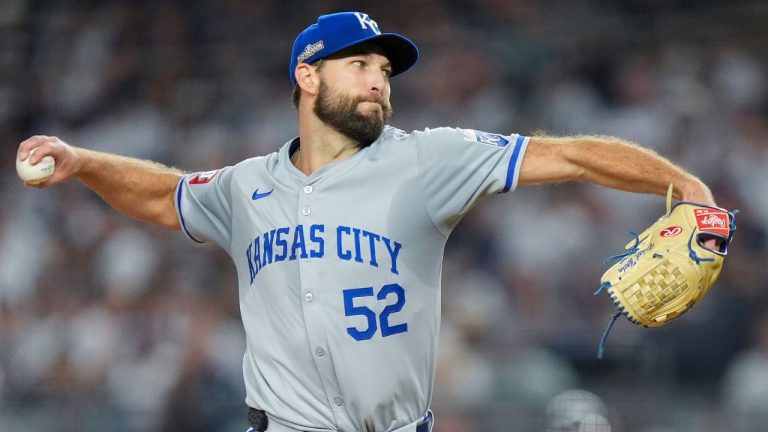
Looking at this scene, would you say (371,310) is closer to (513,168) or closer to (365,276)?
(365,276)

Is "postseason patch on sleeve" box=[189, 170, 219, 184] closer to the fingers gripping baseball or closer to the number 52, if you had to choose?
the fingers gripping baseball

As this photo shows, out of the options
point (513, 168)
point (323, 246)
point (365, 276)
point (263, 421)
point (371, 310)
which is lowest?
point (263, 421)

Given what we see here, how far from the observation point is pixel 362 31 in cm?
351

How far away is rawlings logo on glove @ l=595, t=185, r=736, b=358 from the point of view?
10.2 ft

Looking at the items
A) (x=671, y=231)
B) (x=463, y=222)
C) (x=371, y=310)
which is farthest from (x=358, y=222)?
(x=463, y=222)

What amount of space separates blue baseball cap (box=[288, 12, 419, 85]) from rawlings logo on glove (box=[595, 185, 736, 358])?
0.99 meters

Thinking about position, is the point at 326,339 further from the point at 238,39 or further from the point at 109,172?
the point at 238,39

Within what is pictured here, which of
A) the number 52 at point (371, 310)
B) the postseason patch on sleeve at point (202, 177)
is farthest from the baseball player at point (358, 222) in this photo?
the postseason patch on sleeve at point (202, 177)

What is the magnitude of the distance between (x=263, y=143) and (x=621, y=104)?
2.60 meters

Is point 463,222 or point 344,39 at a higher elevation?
point 344,39

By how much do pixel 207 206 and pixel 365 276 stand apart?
0.74 meters

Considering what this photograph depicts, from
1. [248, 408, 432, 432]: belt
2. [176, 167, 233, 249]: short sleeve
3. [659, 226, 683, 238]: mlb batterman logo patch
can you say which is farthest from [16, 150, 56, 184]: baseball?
[659, 226, 683, 238]: mlb batterman logo patch

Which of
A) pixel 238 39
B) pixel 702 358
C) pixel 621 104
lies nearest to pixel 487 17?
pixel 621 104

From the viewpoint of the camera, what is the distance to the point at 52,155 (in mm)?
3508
